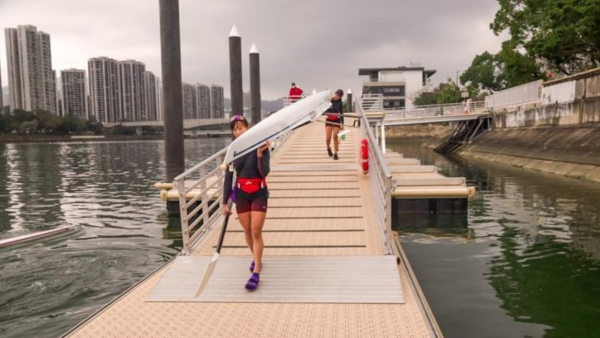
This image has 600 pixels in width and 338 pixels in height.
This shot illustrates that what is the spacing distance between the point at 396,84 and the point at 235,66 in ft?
343

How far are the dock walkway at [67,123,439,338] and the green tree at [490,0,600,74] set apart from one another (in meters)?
26.9

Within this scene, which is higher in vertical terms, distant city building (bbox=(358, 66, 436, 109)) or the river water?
distant city building (bbox=(358, 66, 436, 109))

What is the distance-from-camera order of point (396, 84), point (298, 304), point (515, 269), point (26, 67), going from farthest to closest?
point (26, 67), point (396, 84), point (515, 269), point (298, 304)

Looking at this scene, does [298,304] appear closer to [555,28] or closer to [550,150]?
[550,150]

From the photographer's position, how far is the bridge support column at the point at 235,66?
18.7 meters

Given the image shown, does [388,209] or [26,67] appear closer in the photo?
[388,209]

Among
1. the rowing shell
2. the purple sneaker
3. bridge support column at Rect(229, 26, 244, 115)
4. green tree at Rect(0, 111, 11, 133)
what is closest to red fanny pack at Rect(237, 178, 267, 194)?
the rowing shell

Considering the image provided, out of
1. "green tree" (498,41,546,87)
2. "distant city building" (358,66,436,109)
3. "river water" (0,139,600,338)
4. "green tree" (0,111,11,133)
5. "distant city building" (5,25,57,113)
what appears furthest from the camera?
"distant city building" (5,25,57,113)

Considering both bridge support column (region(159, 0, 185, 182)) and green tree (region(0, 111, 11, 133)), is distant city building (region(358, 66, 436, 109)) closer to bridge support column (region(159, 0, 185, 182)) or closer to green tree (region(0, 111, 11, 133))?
green tree (region(0, 111, 11, 133))

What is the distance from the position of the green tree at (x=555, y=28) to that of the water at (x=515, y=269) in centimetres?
1914

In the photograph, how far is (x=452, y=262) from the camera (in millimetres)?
8992

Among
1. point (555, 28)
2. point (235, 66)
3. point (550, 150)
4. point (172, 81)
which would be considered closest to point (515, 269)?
point (172, 81)

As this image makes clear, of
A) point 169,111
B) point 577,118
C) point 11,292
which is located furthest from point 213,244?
point 577,118

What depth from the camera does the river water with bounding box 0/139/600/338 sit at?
6297 mm
